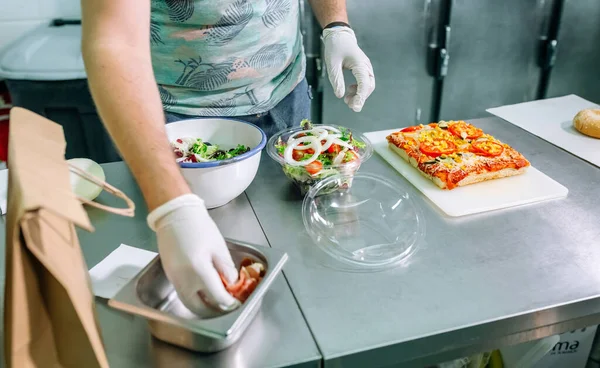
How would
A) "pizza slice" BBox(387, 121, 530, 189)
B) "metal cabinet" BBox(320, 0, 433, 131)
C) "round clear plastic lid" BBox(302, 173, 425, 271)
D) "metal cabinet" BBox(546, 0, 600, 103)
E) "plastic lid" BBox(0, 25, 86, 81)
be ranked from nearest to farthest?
"round clear plastic lid" BBox(302, 173, 425, 271), "pizza slice" BBox(387, 121, 530, 189), "plastic lid" BBox(0, 25, 86, 81), "metal cabinet" BBox(320, 0, 433, 131), "metal cabinet" BBox(546, 0, 600, 103)

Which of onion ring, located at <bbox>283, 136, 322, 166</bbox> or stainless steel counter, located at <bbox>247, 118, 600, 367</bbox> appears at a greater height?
onion ring, located at <bbox>283, 136, 322, 166</bbox>

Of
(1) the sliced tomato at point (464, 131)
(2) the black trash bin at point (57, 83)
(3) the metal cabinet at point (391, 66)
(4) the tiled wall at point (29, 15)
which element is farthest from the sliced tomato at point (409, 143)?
(4) the tiled wall at point (29, 15)

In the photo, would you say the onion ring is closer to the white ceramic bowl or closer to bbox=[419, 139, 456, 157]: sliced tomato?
the white ceramic bowl

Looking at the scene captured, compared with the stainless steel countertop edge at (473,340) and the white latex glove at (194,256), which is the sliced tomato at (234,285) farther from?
the stainless steel countertop edge at (473,340)

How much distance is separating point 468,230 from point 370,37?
154cm

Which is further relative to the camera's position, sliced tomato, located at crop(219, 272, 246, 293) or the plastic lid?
the plastic lid

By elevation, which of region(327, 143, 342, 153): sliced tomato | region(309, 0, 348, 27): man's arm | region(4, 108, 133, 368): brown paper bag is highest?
region(309, 0, 348, 27): man's arm

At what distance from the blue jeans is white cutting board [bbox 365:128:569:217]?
1.15 feet

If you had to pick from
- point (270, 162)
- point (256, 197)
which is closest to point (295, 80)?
point (270, 162)

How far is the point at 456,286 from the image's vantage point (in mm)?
855

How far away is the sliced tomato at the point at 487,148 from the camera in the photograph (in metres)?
1.24

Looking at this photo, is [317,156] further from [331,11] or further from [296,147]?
[331,11]

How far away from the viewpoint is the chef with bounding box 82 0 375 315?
2.36 ft

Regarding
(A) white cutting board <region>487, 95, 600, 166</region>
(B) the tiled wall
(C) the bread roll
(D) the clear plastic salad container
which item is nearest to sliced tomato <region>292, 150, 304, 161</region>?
(D) the clear plastic salad container
